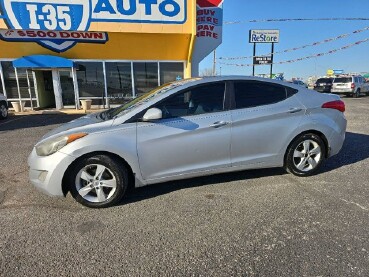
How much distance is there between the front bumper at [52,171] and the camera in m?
3.17

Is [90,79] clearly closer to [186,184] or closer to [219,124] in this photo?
[186,184]

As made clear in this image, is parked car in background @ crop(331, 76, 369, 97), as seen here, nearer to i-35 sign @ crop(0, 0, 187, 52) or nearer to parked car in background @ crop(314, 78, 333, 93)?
parked car in background @ crop(314, 78, 333, 93)

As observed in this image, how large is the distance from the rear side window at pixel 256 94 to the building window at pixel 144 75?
11101mm

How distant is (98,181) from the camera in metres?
3.34

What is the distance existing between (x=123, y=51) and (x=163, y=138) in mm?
11676

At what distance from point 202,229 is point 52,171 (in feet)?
6.13

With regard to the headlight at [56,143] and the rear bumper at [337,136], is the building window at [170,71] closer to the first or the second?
the rear bumper at [337,136]

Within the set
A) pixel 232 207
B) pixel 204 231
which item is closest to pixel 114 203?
pixel 204 231

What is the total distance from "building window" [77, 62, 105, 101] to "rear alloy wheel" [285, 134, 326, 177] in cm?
1231

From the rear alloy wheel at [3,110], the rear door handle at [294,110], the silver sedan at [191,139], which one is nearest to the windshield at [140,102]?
the silver sedan at [191,139]

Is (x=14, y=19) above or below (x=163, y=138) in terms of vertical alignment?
above

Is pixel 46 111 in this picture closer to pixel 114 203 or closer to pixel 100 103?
pixel 100 103

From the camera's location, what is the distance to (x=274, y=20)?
21125 millimetres

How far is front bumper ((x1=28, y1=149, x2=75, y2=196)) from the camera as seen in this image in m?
3.17
